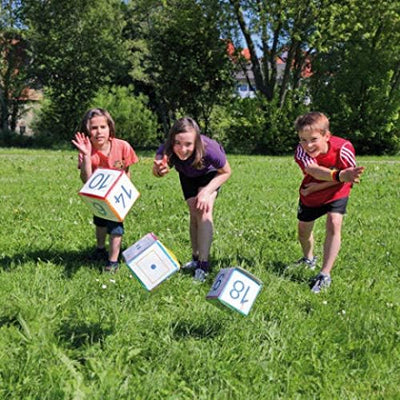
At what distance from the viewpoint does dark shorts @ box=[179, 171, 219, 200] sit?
423cm

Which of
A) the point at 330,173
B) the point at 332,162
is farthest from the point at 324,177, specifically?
the point at 332,162

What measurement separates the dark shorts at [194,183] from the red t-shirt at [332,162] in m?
0.77

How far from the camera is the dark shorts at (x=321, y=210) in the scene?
4.04 meters

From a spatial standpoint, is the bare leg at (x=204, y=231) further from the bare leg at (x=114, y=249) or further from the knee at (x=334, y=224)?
the knee at (x=334, y=224)

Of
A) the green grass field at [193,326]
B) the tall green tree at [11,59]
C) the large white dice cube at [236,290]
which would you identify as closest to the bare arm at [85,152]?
the green grass field at [193,326]

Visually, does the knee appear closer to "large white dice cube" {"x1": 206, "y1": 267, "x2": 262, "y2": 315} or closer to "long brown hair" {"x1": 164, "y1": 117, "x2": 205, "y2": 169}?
"long brown hair" {"x1": 164, "y1": 117, "x2": 205, "y2": 169}

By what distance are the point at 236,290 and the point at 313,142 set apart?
64.0 inches

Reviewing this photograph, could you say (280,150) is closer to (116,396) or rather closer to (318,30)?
(318,30)

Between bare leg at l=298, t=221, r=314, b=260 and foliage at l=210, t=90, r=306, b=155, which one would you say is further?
foliage at l=210, t=90, r=306, b=155

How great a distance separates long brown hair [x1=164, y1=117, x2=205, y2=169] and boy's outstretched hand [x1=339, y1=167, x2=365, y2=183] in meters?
1.13

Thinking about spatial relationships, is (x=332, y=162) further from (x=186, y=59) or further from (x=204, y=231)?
(x=186, y=59)

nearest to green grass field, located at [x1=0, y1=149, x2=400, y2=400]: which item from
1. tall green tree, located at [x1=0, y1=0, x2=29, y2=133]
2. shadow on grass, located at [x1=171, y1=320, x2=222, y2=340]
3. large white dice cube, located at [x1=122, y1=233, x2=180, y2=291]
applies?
shadow on grass, located at [x1=171, y1=320, x2=222, y2=340]

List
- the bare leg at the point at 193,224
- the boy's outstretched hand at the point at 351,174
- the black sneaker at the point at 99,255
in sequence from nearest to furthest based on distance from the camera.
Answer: the boy's outstretched hand at the point at 351,174
the bare leg at the point at 193,224
the black sneaker at the point at 99,255

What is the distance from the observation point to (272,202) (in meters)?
7.34
